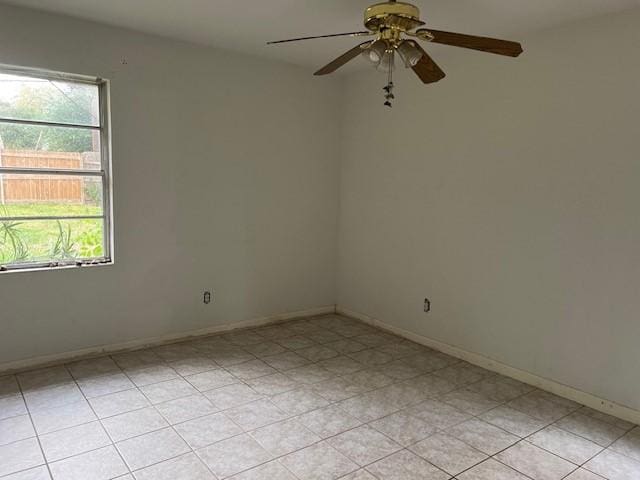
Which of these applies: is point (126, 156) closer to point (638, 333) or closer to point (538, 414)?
point (538, 414)

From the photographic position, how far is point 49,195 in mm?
3318

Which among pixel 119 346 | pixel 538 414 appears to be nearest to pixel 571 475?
pixel 538 414

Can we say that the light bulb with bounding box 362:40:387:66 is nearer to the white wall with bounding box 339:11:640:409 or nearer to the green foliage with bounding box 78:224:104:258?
the white wall with bounding box 339:11:640:409

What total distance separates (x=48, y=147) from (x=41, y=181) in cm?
25

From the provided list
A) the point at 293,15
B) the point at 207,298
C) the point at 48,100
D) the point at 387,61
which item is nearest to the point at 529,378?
the point at 387,61

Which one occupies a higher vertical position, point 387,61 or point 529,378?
point 387,61

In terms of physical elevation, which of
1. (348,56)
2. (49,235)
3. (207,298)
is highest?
(348,56)

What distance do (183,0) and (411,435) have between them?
2875mm

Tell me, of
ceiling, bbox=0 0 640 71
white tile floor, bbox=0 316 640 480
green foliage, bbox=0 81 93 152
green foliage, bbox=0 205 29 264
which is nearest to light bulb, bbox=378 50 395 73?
ceiling, bbox=0 0 640 71

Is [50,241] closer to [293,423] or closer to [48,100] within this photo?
[48,100]

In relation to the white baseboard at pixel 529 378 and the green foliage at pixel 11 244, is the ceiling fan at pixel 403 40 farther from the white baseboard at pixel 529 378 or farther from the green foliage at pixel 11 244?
the green foliage at pixel 11 244

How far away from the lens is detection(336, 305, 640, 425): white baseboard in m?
2.84

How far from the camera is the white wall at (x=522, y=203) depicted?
9.16 feet

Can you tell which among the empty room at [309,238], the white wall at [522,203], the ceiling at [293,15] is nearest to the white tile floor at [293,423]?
the empty room at [309,238]
